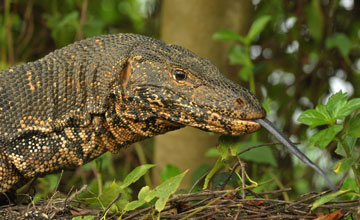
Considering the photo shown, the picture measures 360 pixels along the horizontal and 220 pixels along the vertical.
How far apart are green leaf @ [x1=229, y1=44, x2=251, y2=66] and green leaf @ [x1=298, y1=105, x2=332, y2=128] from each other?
1.48 meters

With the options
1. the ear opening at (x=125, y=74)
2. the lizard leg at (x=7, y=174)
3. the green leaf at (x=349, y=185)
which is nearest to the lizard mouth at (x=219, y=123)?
the ear opening at (x=125, y=74)

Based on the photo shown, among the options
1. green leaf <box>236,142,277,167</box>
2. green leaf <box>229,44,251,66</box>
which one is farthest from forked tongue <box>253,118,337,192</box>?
green leaf <box>229,44,251,66</box>

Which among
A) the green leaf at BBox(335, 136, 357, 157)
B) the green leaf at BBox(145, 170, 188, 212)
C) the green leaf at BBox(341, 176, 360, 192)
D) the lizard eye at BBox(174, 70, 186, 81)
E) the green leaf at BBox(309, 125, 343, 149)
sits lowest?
the green leaf at BBox(341, 176, 360, 192)

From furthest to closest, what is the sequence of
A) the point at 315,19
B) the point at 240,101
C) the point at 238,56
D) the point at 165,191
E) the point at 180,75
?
1. the point at 315,19
2. the point at 238,56
3. the point at 180,75
4. the point at 240,101
5. the point at 165,191

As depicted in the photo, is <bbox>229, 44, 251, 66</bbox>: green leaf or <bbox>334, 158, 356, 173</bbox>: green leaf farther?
<bbox>229, 44, 251, 66</bbox>: green leaf

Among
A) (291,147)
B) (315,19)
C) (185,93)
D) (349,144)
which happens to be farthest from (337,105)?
(315,19)

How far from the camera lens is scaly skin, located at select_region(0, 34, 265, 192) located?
2.48 m

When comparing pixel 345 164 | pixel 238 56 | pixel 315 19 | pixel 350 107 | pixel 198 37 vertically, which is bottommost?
pixel 345 164

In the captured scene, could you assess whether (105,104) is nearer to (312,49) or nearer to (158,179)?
(158,179)

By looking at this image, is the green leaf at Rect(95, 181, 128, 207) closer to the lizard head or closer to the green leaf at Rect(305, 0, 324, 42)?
the lizard head

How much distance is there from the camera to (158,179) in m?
4.31

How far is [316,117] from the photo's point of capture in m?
2.32

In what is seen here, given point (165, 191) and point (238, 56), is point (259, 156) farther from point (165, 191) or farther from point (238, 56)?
point (165, 191)

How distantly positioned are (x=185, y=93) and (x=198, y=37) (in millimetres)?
1837
